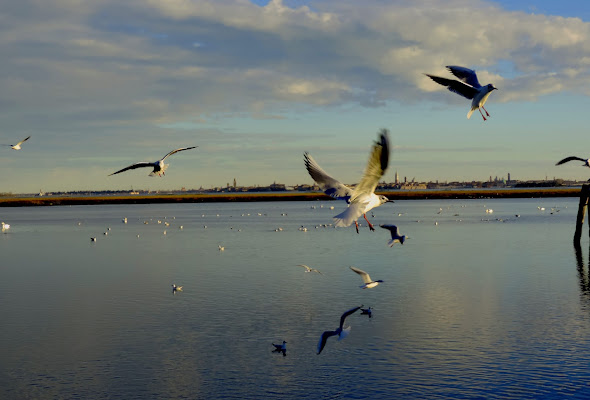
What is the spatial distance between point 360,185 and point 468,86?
Result: 4.44m

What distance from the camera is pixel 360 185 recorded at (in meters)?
14.0

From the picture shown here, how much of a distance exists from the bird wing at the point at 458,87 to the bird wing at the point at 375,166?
416cm

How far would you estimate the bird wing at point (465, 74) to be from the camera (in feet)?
57.4

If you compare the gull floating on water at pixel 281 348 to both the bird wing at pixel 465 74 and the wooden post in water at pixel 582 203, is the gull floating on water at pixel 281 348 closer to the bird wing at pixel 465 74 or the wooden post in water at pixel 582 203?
the bird wing at pixel 465 74

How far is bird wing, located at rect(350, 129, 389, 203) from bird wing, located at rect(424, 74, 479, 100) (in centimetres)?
416

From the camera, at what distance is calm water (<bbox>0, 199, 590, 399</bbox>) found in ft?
61.4

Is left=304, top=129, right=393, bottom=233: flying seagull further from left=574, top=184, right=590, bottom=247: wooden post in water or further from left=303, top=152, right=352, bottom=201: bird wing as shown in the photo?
left=574, top=184, right=590, bottom=247: wooden post in water

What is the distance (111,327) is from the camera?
84.2ft

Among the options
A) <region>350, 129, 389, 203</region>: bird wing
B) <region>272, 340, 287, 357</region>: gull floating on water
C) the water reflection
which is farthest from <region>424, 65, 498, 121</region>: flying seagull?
the water reflection

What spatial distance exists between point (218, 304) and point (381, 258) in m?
18.1

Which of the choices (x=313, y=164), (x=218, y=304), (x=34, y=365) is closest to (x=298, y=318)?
(x=218, y=304)

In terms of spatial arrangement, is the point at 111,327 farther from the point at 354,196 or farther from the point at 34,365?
the point at 354,196

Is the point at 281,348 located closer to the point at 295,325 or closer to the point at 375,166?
the point at 295,325

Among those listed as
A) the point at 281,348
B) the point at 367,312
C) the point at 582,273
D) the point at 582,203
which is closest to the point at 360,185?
the point at 281,348
